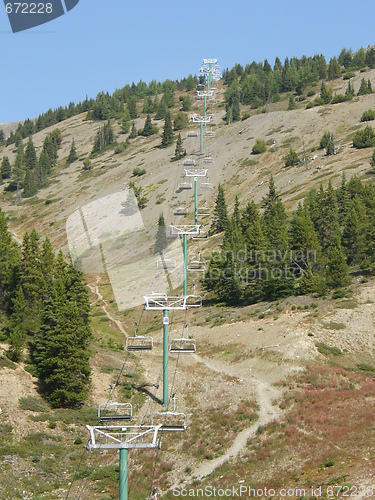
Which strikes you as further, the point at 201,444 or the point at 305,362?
the point at 305,362

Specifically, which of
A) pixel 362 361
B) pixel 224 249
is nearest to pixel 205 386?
pixel 362 361

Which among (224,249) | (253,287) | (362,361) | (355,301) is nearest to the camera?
(362,361)

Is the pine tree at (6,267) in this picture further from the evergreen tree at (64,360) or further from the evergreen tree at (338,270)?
the evergreen tree at (338,270)

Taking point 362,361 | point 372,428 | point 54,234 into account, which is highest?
point 372,428

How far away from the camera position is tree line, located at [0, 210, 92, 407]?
45.8m

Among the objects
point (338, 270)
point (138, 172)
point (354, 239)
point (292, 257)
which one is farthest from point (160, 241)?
point (138, 172)

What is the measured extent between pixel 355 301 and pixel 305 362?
13.6m

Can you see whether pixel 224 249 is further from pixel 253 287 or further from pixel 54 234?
pixel 54 234

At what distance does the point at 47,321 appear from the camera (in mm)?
49781

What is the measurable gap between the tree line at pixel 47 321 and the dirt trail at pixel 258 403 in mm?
10951

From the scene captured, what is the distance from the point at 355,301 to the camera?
62.1 metres

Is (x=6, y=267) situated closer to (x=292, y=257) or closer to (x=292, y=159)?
(x=292, y=257)

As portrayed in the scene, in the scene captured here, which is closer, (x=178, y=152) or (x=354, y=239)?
(x=354, y=239)

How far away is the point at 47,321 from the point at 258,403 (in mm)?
16850
